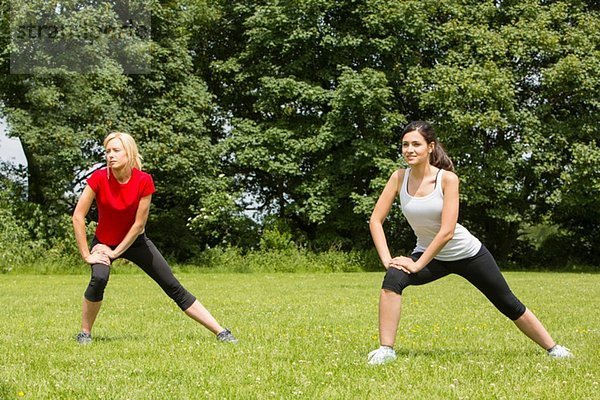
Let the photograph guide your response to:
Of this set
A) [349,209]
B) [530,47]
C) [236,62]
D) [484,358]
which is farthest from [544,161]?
[484,358]

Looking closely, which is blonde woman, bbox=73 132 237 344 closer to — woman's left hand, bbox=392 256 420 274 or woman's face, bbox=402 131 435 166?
woman's left hand, bbox=392 256 420 274

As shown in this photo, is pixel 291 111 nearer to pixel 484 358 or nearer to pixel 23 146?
pixel 23 146

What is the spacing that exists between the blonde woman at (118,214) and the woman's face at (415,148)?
2.49 m

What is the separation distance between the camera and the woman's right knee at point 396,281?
19.9ft

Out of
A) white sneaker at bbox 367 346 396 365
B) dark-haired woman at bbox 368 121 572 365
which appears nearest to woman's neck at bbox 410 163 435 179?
dark-haired woman at bbox 368 121 572 365

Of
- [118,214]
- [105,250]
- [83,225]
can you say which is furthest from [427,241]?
[83,225]

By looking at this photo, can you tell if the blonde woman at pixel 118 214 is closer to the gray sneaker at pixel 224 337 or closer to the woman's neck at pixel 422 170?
the gray sneaker at pixel 224 337

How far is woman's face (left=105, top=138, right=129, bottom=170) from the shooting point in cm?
699

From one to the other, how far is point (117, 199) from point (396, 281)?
2.78m

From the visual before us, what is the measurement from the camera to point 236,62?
33000 mm

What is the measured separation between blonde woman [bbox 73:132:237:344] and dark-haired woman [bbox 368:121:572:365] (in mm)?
2269

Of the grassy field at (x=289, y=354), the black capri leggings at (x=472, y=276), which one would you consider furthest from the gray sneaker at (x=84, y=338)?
the black capri leggings at (x=472, y=276)

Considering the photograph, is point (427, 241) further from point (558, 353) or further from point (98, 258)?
point (98, 258)

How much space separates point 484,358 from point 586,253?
2806 cm
